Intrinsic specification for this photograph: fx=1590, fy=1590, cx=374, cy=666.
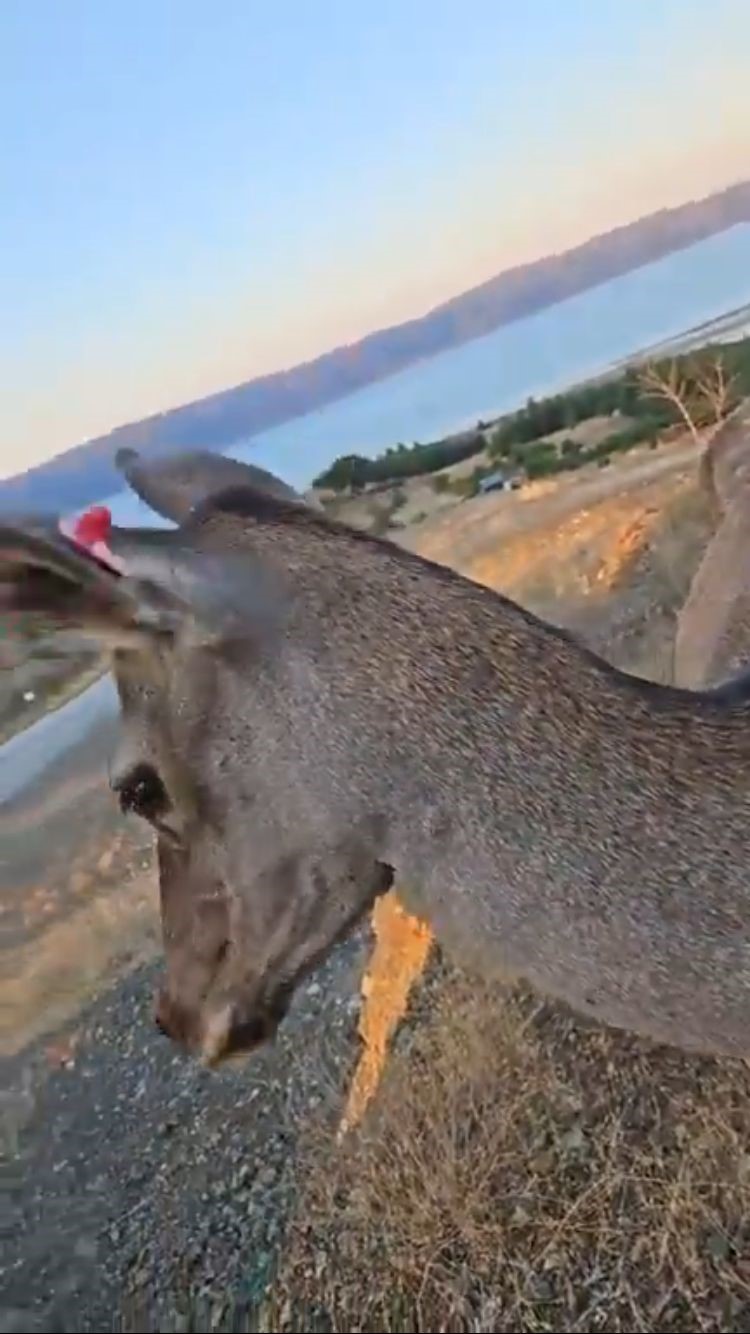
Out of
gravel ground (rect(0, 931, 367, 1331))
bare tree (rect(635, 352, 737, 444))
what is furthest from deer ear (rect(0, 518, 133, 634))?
bare tree (rect(635, 352, 737, 444))

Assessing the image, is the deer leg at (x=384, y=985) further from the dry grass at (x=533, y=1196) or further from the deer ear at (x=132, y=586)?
the deer ear at (x=132, y=586)

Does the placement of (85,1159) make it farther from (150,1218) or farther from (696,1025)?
(696,1025)

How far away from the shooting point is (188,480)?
217 centimetres

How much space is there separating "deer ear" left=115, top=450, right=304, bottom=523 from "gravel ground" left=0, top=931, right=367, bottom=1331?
3.25 ft

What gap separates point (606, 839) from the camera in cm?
187

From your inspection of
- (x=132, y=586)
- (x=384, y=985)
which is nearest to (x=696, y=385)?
(x=384, y=985)

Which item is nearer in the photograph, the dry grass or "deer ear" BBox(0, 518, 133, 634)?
"deer ear" BBox(0, 518, 133, 634)

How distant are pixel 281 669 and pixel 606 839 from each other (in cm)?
44

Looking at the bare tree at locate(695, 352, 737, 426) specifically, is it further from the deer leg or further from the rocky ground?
the rocky ground

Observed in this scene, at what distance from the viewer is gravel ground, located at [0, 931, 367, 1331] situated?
2.36 metres

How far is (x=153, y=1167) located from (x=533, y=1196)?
0.93 metres

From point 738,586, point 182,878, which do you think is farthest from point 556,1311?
point 738,586

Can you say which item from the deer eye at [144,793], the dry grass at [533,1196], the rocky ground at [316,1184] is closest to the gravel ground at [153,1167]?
the rocky ground at [316,1184]

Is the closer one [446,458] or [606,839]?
[606,839]
